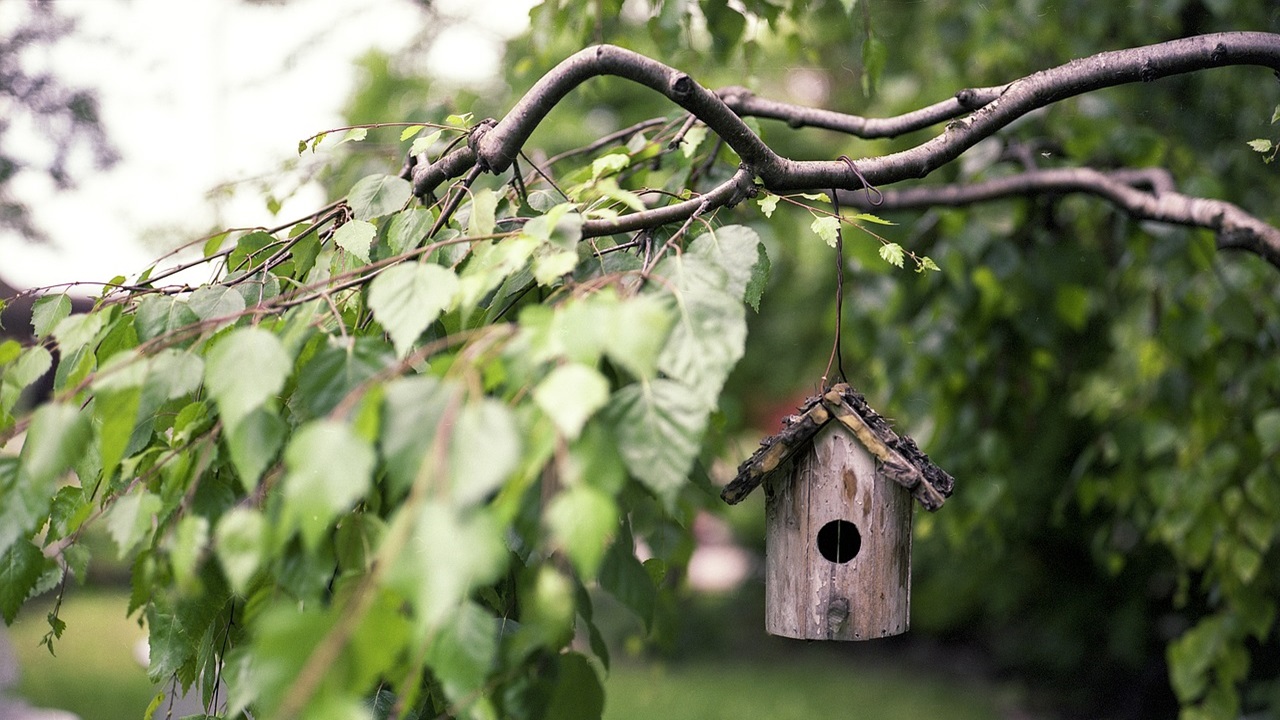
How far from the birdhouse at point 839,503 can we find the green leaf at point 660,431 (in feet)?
1.91

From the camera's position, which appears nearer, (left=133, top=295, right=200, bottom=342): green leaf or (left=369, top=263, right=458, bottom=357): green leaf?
(left=369, top=263, right=458, bottom=357): green leaf

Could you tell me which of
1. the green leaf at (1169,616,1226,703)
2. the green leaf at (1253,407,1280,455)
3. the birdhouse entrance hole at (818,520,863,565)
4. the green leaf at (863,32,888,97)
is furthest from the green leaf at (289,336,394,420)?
the green leaf at (1169,616,1226,703)

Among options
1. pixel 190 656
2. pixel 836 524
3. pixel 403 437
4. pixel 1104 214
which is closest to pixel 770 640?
pixel 1104 214

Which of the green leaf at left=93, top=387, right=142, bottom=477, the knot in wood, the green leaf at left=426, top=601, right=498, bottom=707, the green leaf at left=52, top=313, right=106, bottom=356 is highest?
the knot in wood

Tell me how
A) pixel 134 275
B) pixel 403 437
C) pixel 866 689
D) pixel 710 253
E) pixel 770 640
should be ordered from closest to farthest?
pixel 403 437 → pixel 710 253 → pixel 134 275 → pixel 866 689 → pixel 770 640

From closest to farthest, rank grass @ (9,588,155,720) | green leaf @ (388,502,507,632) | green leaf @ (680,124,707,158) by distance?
green leaf @ (388,502,507,632)
green leaf @ (680,124,707,158)
grass @ (9,588,155,720)

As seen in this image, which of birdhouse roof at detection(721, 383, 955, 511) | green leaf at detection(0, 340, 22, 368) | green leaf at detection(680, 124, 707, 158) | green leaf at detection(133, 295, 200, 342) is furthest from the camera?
green leaf at detection(680, 124, 707, 158)

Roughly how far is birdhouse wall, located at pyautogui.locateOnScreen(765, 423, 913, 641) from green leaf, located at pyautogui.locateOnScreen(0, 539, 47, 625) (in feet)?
2.93

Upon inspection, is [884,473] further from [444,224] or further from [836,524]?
[444,224]

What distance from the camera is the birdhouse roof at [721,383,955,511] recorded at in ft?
4.38

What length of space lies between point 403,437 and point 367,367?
0.73 feet

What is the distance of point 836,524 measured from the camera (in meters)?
1.50

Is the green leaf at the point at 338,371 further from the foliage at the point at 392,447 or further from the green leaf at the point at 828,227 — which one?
the green leaf at the point at 828,227

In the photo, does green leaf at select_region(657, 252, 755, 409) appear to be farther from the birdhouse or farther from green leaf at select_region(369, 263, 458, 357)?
the birdhouse
